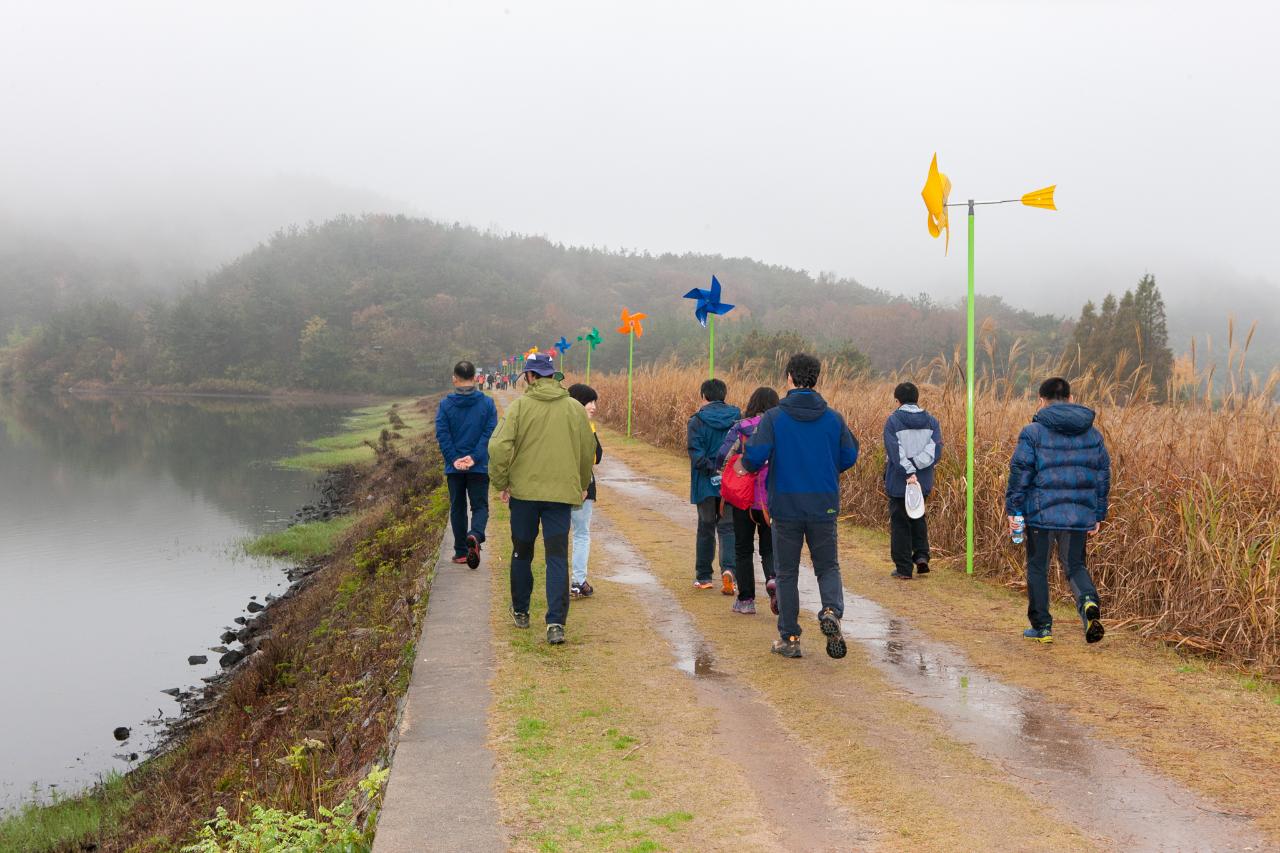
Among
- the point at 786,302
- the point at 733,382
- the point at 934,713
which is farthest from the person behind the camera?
the point at 786,302

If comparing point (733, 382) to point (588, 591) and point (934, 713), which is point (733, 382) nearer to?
point (588, 591)

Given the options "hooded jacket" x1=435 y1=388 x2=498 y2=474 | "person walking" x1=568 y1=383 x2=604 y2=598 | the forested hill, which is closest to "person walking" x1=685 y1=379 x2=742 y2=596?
"person walking" x1=568 y1=383 x2=604 y2=598

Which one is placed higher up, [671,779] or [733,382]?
[733,382]

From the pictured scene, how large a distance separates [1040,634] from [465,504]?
211 inches

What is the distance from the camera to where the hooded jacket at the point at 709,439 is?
27.0ft

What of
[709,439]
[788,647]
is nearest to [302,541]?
A: [709,439]

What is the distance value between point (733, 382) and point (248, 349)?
95.9 meters

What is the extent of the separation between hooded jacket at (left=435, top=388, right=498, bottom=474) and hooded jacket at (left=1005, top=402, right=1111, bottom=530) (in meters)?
4.85

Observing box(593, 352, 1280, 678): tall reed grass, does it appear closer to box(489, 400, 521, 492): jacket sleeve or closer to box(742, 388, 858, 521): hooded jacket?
box(742, 388, 858, 521): hooded jacket

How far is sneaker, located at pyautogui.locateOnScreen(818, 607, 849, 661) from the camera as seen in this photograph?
6.35 metres

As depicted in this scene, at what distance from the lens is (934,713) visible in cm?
549

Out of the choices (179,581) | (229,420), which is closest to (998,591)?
(179,581)

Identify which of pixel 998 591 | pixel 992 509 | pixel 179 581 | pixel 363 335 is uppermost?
pixel 363 335

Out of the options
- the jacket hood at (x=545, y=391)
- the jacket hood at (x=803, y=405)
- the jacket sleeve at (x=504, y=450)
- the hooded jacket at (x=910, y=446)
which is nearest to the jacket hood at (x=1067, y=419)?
the jacket hood at (x=803, y=405)
